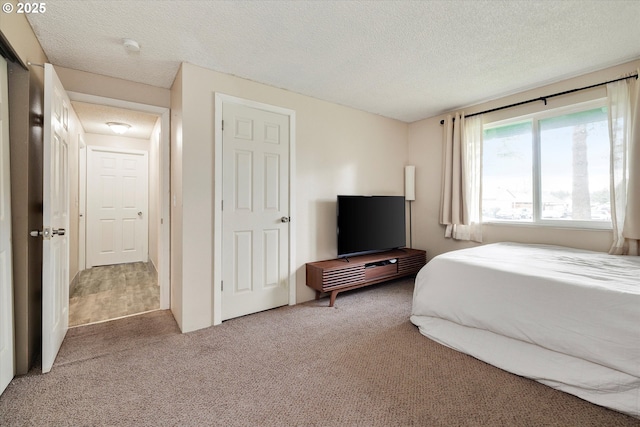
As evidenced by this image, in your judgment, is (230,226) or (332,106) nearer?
(230,226)

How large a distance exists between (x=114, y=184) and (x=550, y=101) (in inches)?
264

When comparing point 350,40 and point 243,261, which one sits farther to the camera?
point 243,261

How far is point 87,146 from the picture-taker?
A: 191 inches

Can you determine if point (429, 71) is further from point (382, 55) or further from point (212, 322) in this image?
point (212, 322)

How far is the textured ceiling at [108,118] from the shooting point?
11.5 feet

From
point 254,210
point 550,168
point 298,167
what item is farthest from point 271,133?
point 550,168

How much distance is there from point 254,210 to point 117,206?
3893 mm

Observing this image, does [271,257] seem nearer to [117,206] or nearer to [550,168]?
[550,168]

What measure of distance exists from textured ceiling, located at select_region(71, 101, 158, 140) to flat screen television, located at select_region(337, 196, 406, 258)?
8.58 ft

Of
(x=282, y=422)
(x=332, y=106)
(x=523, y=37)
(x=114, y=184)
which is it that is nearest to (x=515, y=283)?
(x=282, y=422)

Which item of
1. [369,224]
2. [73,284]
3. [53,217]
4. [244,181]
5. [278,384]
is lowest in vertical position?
Result: [278,384]

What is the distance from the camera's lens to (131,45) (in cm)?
216

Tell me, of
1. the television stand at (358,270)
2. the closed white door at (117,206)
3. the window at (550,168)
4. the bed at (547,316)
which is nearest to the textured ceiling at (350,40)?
the window at (550,168)

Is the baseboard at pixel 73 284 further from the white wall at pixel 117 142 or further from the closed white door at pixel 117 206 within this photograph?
the white wall at pixel 117 142
